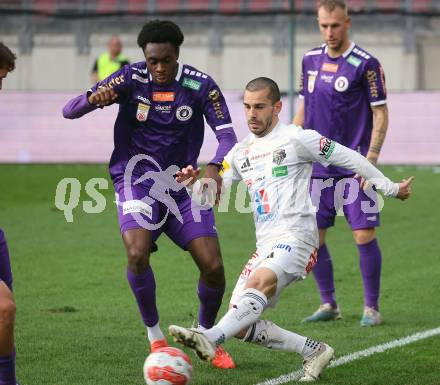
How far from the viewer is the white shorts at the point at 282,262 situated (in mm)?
6082

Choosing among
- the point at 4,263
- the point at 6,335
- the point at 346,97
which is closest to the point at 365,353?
the point at 346,97

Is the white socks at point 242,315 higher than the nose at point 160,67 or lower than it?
lower

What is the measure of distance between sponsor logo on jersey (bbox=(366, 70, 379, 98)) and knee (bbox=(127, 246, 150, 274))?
2.47 metres

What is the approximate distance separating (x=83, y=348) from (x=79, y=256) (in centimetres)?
427

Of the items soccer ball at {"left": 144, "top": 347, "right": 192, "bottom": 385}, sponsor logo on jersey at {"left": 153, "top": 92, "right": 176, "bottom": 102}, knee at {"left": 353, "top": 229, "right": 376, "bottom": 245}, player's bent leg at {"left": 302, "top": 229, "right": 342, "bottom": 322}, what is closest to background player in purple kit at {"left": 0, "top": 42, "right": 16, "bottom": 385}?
soccer ball at {"left": 144, "top": 347, "right": 192, "bottom": 385}

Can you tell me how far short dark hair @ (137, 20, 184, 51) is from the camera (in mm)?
6684

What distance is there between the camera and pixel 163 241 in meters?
12.6

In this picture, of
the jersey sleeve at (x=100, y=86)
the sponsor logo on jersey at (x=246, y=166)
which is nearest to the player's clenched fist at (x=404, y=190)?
the sponsor logo on jersey at (x=246, y=166)

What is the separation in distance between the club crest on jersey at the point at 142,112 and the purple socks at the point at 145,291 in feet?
3.13

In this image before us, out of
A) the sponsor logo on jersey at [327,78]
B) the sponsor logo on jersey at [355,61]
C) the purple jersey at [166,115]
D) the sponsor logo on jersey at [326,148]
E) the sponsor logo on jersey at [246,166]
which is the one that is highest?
the sponsor logo on jersey at [355,61]

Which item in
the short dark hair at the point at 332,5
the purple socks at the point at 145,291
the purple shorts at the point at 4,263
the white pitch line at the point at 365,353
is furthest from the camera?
the short dark hair at the point at 332,5

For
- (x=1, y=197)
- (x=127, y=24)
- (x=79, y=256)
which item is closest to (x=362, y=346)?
(x=79, y=256)

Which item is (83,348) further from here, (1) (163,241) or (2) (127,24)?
(2) (127,24)

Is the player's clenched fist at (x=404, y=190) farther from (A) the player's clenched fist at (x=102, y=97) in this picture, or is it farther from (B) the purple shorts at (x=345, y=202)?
(A) the player's clenched fist at (x=102, y=97)
